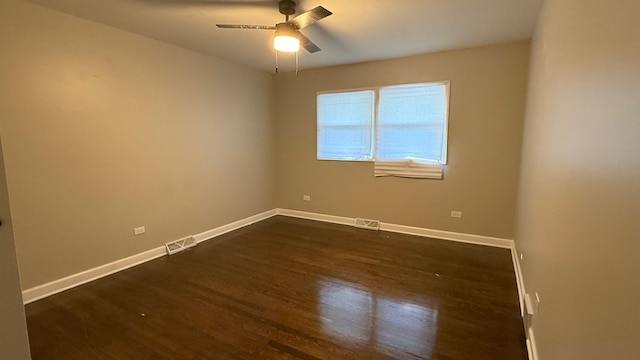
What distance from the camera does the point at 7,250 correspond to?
149 centimetres

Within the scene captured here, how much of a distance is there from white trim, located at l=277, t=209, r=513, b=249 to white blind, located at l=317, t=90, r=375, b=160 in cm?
103

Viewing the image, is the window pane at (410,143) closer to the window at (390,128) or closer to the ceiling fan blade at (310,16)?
the window at (390,128)

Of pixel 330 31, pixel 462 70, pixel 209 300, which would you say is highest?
pixel 330 31

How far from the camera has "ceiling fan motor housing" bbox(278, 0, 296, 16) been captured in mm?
2551

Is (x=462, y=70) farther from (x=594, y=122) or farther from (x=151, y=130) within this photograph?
(x=151, y=130)

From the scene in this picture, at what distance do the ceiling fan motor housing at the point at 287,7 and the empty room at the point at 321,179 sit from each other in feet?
0.05

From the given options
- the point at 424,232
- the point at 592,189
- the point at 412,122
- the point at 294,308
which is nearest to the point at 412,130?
the point at 412,122

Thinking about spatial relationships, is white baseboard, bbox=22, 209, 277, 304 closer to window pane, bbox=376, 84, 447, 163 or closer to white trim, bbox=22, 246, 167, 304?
white trim, bbox=22, 246, 167, 304

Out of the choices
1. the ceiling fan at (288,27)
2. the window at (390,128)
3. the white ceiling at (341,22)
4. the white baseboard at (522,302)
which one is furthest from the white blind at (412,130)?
the ceiling fan at (288,27)

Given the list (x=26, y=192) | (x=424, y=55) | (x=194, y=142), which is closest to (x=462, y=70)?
(x=424, y=55)

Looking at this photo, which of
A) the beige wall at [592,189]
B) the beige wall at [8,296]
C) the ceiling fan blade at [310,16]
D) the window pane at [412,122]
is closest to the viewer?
the beige wall at [592,189]

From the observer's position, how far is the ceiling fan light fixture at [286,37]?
8.45 feet

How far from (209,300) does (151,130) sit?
212 cm

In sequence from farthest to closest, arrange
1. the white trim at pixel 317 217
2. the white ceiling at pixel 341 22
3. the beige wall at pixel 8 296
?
1. the white trim at pixel 317 217
2. the white ceiling at pixel 341 22
3. the beige wall at pixel 8 296
